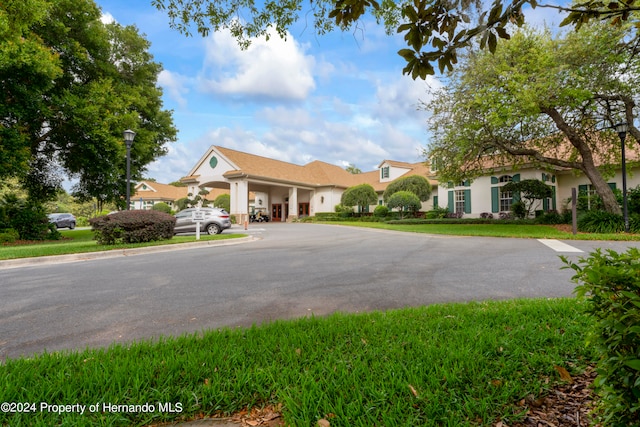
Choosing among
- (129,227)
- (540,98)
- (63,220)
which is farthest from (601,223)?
(63,220)

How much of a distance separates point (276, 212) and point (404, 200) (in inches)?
689

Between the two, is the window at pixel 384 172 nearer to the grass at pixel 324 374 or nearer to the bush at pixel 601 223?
the bush at pixel 601 223

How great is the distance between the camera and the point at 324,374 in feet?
7.49

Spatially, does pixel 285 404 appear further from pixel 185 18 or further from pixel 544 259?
pixel 544 259

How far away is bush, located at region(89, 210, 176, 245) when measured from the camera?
11.1m

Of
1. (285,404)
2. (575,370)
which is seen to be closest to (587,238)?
(575,370)

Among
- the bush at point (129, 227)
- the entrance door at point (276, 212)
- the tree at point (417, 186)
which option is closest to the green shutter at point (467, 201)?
the tree at point (417, 186)

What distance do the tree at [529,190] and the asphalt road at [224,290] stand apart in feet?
45.5

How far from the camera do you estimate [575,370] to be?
2285 millimetres

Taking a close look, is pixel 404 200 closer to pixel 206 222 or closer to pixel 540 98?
pixel 540 98

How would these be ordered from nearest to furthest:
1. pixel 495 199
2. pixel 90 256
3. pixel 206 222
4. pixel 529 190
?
1. pixel 90 256
2. pixel 206 222
3. pixel 529 190
4. pixel 495 199

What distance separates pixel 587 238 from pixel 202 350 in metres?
14.2

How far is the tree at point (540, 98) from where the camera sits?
1189cm

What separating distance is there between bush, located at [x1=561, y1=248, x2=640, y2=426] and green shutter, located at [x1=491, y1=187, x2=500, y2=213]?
24132 mm
